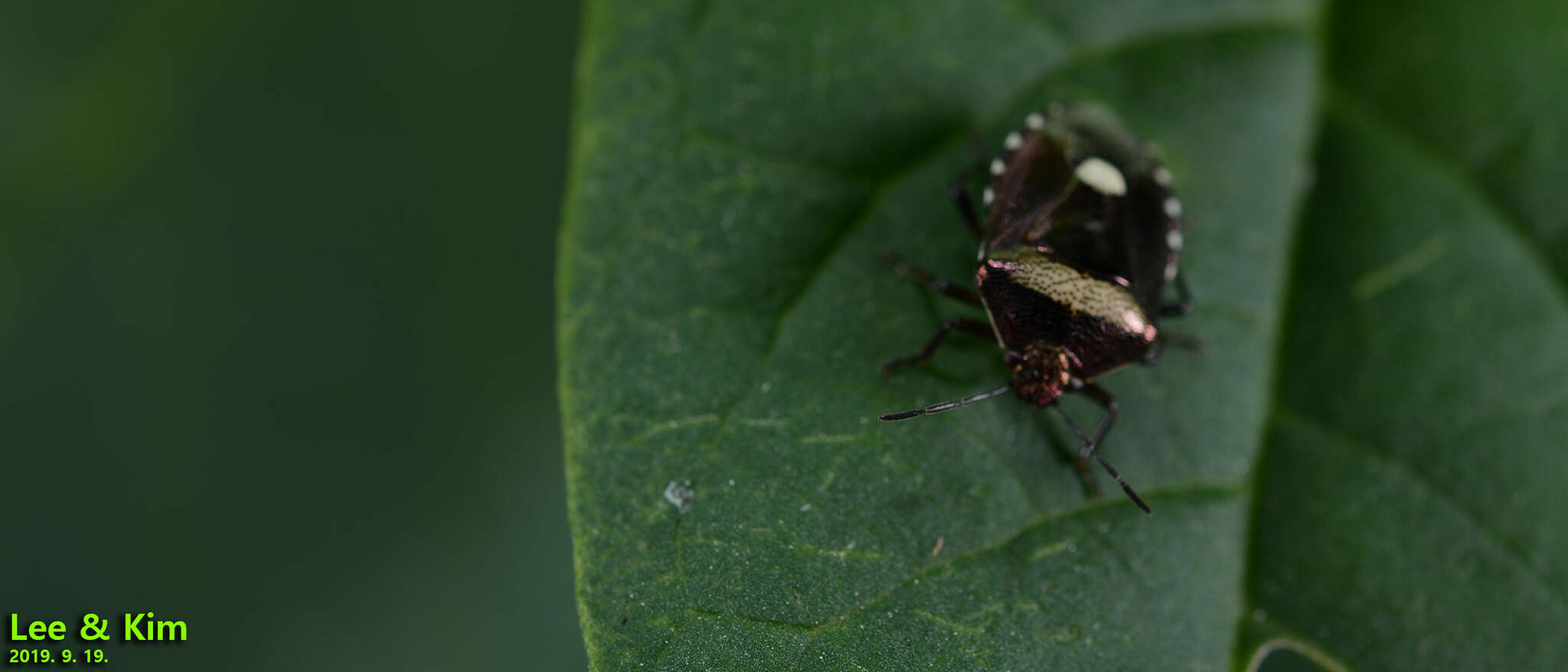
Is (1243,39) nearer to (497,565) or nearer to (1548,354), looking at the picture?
(1548,354)

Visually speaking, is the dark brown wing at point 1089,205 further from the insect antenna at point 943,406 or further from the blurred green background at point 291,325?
the blurred green background at point 291,325

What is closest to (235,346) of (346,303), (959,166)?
(346,303)

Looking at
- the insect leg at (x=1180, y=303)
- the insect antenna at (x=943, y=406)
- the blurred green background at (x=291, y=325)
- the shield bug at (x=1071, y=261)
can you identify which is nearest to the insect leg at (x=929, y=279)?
the shield bug at (x=1071, y=261)

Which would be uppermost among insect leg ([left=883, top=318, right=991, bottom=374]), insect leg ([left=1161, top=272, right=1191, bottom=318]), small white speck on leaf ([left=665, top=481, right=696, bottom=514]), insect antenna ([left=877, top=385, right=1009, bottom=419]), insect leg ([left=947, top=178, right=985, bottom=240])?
insect leg ([left=947, top=178, right=985, bottom=240])

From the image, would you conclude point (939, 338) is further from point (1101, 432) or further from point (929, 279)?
point (1101, 432)

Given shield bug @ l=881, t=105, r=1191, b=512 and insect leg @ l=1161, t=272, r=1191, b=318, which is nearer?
shield bug @ l=881, t=105, r=1191, b=512

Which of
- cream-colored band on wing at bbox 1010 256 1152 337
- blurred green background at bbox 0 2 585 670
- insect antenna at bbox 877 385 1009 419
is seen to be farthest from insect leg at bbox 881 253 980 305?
blurred green background at bbox 0 2 585 670

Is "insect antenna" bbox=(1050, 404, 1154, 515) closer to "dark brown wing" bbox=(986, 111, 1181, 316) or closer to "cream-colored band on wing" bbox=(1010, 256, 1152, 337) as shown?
"cream-colored band on wing" bbox=(1010, 256, 1152, 337)

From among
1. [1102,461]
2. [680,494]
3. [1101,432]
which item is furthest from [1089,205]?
[680,494]
